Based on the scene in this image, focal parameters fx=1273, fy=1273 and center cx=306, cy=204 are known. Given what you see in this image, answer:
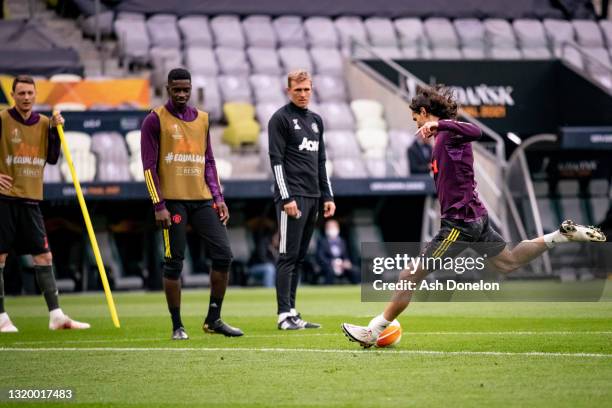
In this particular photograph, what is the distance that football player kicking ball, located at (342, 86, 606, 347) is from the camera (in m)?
9.19

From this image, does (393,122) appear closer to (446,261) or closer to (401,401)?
(446,261)

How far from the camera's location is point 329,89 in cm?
2708

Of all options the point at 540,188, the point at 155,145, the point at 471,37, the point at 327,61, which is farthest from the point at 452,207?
the point at 471,37

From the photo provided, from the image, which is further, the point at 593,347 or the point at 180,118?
the point at 180,118

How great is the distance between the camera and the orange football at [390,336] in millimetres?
9414

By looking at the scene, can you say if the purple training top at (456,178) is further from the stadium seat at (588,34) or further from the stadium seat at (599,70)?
the stadium seat at (588,34)

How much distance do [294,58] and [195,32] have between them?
2303mm

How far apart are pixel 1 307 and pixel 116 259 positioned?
1076 cm

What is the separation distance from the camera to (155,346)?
10078 millimetres

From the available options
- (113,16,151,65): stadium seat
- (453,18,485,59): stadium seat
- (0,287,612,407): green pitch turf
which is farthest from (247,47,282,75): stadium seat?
(0,287,612,407): green pitch turf

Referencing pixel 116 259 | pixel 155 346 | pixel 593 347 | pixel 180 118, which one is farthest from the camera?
pixel 116 259

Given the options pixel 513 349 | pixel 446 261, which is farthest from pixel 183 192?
pixel 513 349

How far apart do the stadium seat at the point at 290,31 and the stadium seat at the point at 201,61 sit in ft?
6.99

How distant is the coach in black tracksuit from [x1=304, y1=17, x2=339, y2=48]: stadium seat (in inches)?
660
